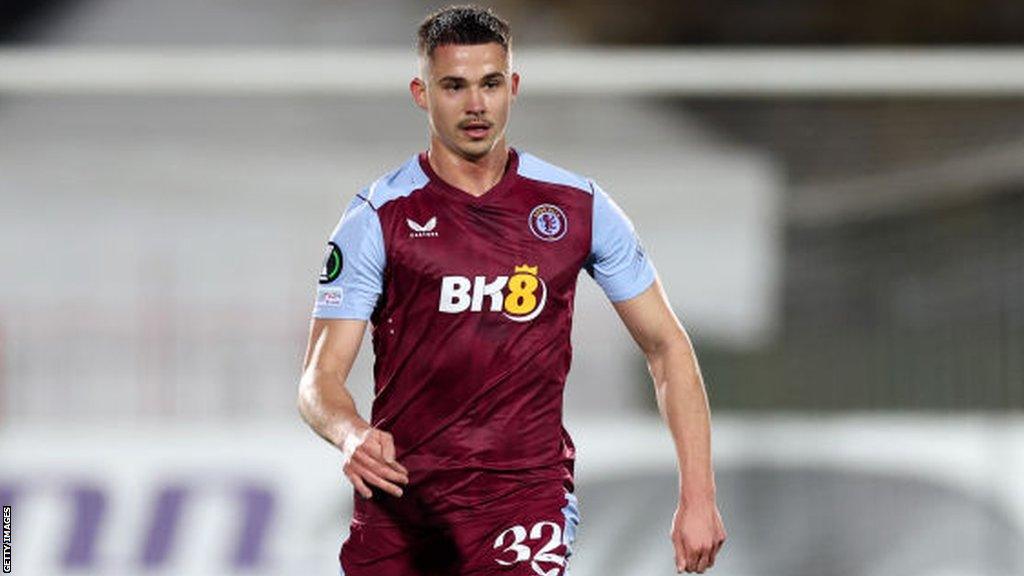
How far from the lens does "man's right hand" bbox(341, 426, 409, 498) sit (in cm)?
349

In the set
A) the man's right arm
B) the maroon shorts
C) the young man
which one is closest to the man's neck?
the young man

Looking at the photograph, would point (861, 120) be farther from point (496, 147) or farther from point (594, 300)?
point (496, 147)

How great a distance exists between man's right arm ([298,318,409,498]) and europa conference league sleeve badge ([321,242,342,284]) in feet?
0.27

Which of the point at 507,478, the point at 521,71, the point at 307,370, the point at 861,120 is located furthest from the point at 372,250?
the point at 861,120

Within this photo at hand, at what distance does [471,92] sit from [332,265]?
428 mm

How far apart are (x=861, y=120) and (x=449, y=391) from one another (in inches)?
157

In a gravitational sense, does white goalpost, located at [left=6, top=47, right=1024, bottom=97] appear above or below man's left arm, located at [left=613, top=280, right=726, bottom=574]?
above

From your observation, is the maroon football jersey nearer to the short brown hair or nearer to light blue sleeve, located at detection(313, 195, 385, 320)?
light blue sleeve, located at detection(313, 195, 385, 320)

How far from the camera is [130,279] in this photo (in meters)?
7.47

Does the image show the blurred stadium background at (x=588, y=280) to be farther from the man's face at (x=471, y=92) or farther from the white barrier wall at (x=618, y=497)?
the man's face at (x=471, y=92)

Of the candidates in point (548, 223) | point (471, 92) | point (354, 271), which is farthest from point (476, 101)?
point (354, 271)

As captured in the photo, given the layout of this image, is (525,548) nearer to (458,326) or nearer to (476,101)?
(458,326)

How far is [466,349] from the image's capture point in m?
3.95

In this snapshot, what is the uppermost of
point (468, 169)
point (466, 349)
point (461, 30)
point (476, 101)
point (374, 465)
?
point (461, 30)
